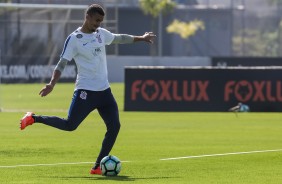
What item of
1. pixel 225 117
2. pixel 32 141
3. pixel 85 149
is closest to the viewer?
pixel 85 149

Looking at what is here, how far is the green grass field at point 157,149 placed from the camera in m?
14.8

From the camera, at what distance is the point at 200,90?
35219 millimetres

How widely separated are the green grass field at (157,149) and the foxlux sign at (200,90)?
3.62ft

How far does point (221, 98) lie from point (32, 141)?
14056 millimetres

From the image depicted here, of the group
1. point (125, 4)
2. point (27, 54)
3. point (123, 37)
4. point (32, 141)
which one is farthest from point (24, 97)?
point (125, 4)

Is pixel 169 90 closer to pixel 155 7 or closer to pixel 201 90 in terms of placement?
pixel 201 90

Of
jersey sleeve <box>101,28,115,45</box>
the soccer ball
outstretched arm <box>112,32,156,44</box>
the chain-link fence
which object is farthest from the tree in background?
the soccer ball

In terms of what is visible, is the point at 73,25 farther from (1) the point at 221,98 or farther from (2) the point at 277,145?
(2) the point at 277,145

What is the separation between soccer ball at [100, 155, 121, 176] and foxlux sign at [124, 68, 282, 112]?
2013 centimetres

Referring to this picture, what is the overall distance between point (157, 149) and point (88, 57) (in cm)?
511

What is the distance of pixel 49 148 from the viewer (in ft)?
65.7

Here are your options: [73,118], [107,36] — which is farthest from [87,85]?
[107,36]

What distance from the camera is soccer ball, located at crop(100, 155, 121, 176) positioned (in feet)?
49.0

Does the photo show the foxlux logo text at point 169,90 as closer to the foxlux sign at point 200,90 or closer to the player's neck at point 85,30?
the foxlux sign at point 200,90
